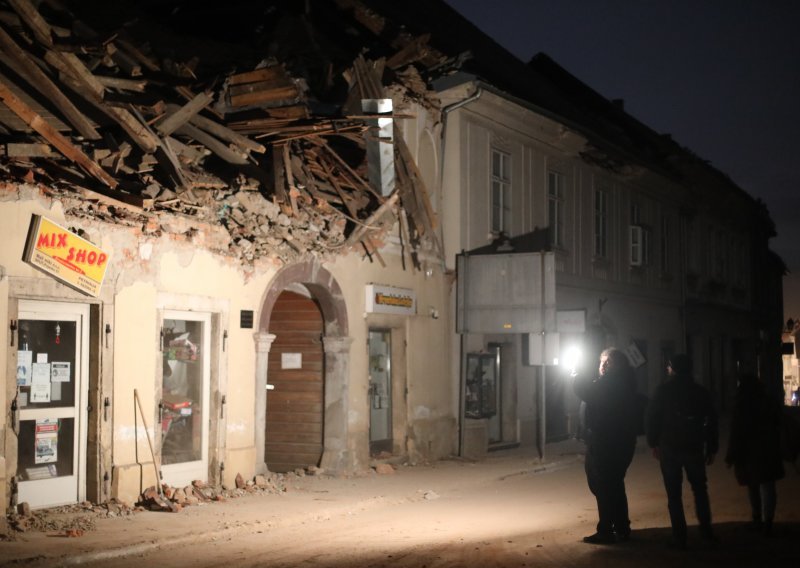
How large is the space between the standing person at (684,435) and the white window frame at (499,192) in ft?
38.1

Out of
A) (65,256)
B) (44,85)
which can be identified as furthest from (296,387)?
(44,85)

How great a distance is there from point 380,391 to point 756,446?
8267 millimetres

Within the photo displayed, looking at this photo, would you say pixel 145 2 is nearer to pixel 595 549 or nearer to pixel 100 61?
pixel 100 61

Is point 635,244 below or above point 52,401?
above

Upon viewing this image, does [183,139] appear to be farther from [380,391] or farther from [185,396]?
[380,391]

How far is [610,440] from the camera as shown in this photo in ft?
31.4

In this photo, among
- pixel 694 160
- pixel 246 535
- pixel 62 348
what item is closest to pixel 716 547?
pixel 246 535

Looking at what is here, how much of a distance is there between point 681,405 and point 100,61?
6.83 metres

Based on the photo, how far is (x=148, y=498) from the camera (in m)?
12.0

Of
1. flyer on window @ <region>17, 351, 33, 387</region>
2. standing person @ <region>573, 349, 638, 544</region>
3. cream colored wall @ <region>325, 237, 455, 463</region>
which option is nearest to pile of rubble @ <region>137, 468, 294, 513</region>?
flyer on window @ <region>17, 351, 33, 387</region>

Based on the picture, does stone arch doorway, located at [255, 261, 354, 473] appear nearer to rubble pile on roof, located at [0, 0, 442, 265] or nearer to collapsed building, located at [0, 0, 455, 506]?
collapsed building, located at [0, 0, 455, 506]

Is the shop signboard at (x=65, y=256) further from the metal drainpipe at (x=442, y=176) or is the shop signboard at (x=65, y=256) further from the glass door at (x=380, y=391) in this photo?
the metal drainpipe at (x=442, y=176)

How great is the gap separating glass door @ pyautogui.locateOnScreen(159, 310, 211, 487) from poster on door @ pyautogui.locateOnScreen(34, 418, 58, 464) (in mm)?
1510

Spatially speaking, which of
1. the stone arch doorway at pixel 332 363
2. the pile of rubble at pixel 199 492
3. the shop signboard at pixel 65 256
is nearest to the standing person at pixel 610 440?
the pile of rubble at pixel 199 492
